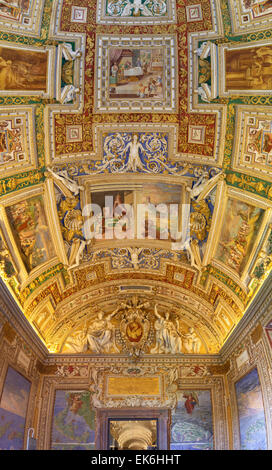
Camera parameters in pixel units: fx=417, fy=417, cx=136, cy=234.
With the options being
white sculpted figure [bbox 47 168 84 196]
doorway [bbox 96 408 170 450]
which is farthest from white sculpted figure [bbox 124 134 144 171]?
doorway [bbox 96 408 170 450]

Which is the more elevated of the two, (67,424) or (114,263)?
(114,263)

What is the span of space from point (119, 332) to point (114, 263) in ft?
10.2

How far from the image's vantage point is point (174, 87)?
37.4 feet

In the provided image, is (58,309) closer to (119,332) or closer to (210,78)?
(119,332)

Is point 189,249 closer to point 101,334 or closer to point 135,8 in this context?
point 101,334

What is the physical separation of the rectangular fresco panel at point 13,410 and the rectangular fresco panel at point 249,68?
10629 mm

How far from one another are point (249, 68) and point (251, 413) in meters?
10.2

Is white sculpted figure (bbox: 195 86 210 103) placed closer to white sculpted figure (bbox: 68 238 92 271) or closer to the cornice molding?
white sculpted figure (bbox: 68 238 92 271)

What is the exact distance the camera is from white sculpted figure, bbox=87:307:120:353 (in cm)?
1722

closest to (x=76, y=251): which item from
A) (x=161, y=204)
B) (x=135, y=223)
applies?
(x=135, y=223)

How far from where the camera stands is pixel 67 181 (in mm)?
13023

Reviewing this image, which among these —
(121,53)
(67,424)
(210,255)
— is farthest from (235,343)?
(121,53)

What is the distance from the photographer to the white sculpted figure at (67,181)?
12.7 meters

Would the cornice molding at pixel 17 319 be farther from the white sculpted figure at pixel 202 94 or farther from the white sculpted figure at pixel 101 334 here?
the white sculpted figure at pixel 202 94
